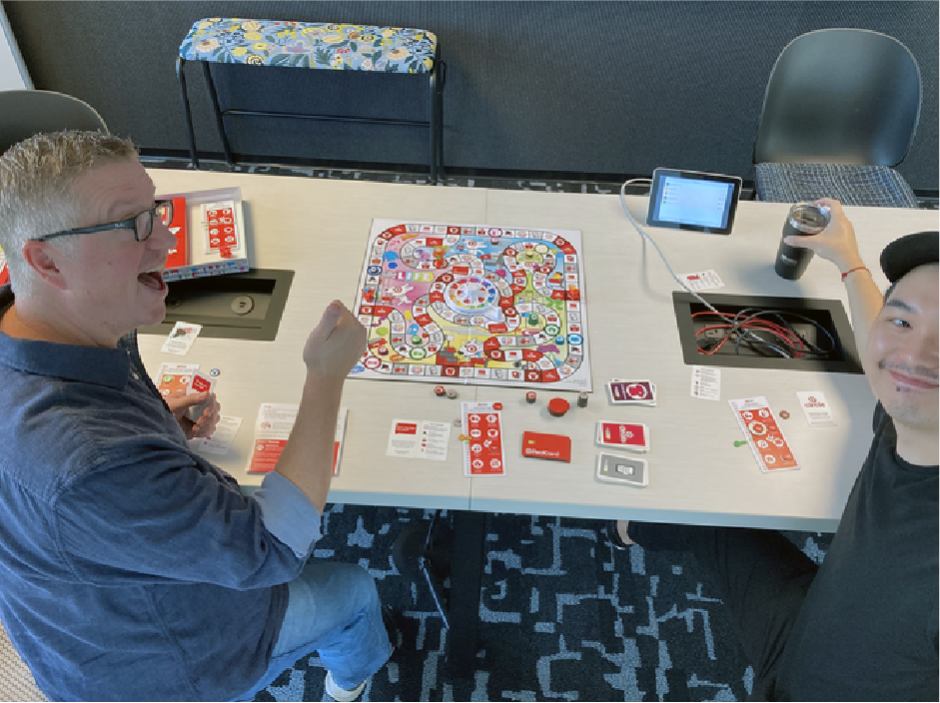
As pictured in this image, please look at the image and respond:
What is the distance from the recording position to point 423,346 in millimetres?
1457

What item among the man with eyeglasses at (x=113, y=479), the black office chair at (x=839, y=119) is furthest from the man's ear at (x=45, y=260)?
the black office chair at (x=839, y=119)

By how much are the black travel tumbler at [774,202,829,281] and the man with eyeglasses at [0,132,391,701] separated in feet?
3.49

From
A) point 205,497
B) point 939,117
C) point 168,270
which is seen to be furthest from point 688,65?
point 205,497

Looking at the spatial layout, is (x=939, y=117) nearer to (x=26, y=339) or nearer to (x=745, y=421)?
(x=745, y=421)

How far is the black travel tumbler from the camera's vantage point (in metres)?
1.60

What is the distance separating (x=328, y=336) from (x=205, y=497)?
0.34 meters

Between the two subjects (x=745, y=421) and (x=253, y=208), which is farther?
(x=253, y=208)

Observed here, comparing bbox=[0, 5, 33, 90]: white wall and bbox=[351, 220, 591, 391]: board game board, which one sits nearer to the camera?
bbox=[351, 220, 591, 391]: board game board

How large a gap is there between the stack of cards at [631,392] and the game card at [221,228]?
911mm

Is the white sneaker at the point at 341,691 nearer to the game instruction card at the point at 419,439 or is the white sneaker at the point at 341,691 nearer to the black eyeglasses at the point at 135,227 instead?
the game instruction card at the point at 419,439

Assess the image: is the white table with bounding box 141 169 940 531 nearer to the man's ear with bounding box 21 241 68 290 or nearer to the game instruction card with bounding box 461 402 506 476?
the game instruction card with bounding box 461 402 506 476

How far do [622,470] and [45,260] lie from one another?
3.22 ft

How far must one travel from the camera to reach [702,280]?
1630 millimetres

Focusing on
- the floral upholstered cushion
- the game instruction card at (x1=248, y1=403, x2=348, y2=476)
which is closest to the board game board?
the game instruction card at (x1=248, y1=403, x2=348, y2=476)
